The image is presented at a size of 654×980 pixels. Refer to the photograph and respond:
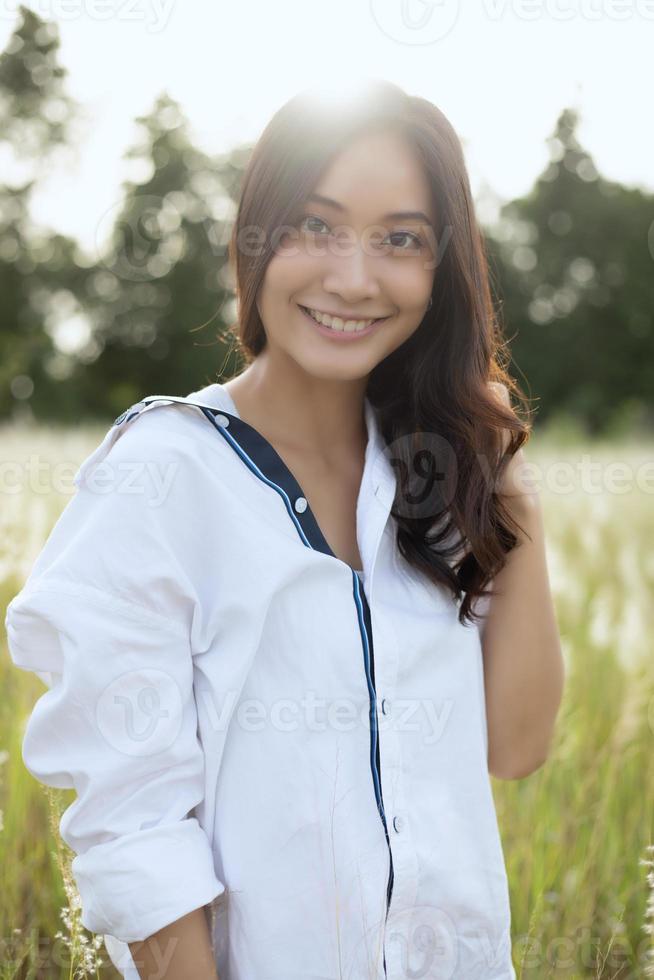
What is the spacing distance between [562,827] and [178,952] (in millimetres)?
1543

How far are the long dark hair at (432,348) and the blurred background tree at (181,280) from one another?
14.1m

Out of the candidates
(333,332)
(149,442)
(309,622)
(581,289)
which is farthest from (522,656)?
(581,289)

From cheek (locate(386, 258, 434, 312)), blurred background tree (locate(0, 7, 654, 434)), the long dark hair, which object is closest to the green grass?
the long dark hair

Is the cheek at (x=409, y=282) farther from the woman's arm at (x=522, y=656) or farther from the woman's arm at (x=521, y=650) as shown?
the woman's arm at (x=522, y=656)

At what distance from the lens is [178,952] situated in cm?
132

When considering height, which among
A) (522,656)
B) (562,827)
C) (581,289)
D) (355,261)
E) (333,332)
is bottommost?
(581,289)

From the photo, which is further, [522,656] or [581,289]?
[581,289]

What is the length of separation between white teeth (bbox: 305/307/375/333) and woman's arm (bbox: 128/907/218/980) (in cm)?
89

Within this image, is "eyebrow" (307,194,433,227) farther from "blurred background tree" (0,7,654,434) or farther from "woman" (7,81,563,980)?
"blurred background tree" (0,7,654,434)

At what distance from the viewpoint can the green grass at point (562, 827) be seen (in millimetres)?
2057

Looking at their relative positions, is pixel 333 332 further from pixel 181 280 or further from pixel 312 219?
pixel 181 280

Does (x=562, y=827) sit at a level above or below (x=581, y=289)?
above

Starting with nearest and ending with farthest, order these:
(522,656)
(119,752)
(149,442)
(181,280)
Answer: (119,752) → (149,442) → (522,656) → (181,280)

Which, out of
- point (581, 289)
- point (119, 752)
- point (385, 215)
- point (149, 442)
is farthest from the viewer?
point (581, 289)
